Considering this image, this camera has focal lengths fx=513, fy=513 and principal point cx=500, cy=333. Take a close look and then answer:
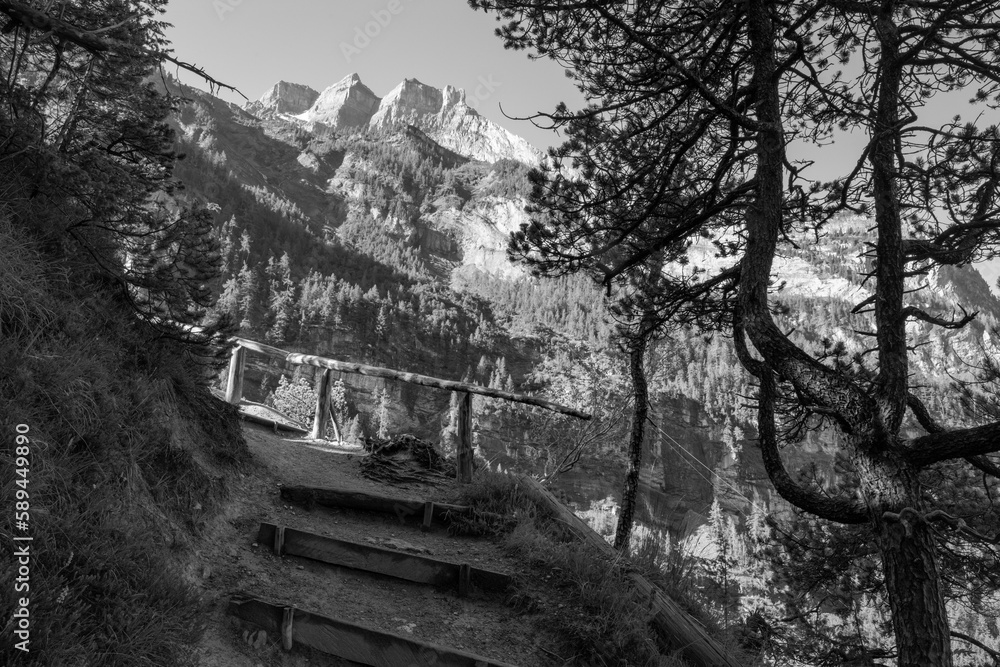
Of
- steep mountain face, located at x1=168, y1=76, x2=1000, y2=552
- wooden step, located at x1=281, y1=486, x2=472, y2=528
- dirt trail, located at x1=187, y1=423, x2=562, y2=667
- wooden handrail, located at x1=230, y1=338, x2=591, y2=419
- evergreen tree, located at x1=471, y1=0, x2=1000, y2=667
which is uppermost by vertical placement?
steep mountain face, located at x1=168, y1=76, x2=1000, y2=552

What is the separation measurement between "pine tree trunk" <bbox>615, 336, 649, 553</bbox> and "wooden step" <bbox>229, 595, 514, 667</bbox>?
2629mm

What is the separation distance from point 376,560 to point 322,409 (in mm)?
5028

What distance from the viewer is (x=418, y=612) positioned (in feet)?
11.2

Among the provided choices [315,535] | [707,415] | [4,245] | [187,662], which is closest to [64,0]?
[4,245]

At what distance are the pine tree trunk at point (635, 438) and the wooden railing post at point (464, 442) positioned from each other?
1807 millimetres

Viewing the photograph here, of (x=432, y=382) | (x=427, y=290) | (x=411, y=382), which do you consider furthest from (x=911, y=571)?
A: (x=427, y=290)

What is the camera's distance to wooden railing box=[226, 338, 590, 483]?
19.4 ft

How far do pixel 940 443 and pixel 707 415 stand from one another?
94.8m

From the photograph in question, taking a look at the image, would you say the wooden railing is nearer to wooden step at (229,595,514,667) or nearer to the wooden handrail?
the wooden handrail

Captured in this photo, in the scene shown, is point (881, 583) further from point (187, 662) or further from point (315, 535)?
point (187, 662)

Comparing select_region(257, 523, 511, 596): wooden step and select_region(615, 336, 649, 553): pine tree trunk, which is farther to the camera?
select_region(615, 336, 649, 553): pine tree trunk

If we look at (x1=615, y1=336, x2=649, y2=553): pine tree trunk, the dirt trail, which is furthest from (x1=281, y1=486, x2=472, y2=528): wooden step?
(x1=615, y1=336, x2=649, y2=553): pine tree trunk

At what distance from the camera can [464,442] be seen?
610 cm

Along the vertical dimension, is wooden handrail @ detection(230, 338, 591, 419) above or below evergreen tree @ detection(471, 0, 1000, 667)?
below
